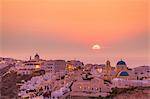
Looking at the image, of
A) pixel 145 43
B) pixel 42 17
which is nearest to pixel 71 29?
pixel 42 17

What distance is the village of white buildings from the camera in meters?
2.26

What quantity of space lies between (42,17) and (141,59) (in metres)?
0.72

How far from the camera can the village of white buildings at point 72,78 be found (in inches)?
88.9

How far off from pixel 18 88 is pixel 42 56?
26 centimetres

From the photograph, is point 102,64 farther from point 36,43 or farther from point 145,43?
point 36,43

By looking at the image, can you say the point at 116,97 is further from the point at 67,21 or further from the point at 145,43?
the point at 67,21

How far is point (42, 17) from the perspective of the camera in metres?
2.37

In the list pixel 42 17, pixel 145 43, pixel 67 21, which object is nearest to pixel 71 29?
pixel 67 21

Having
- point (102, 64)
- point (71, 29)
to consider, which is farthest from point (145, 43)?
point (71, 29)

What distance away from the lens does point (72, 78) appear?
2.29 metres

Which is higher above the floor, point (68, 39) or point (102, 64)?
point (68, 39)

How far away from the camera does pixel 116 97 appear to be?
224cm

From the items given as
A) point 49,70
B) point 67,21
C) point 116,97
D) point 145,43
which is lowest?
point 116,97

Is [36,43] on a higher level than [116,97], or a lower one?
higher
